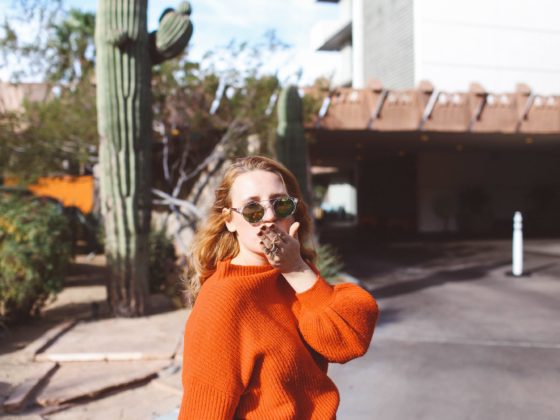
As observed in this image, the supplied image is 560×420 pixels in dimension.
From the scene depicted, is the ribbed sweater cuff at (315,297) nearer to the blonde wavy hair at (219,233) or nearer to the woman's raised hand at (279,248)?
the woman's raised hand at (279,248)

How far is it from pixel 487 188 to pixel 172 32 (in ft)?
68.9

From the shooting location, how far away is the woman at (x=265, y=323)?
130 centimetres

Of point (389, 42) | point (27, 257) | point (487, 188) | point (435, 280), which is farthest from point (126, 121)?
point (487, 188)

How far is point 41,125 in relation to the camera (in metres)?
11.6

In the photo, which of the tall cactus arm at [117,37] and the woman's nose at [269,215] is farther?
the tall cactus arm at [117,37]

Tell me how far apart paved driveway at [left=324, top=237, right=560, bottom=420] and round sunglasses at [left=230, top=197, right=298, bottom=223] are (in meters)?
2.73

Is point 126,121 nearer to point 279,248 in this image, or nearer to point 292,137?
point 292,137

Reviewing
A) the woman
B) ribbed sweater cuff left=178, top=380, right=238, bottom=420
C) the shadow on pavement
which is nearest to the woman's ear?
the woman

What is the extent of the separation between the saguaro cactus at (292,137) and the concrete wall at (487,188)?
15931 mm

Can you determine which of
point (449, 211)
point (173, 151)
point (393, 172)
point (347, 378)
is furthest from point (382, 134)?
point (347, 378)

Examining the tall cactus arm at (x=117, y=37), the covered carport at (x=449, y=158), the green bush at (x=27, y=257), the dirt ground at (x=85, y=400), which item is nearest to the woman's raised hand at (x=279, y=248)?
the dirt ground at (x=85, y=400)

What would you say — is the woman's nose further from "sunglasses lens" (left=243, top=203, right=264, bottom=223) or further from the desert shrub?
the desert shrub

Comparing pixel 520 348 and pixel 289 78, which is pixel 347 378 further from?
pixel 289 78

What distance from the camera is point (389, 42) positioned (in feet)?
72.4
